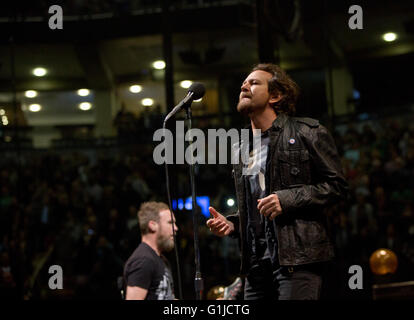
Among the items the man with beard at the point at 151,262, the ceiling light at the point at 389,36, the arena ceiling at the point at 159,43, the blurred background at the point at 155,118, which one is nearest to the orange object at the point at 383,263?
the blurred background at the point at 155,118

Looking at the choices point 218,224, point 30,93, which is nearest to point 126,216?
point 218,224

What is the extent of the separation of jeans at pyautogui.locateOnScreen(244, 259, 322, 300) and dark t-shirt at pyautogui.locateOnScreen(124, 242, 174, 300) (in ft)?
3.74

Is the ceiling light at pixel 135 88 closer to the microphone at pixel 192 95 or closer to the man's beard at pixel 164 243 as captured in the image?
the man's beard at pixel 164 243

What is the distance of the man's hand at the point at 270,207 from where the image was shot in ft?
8.78

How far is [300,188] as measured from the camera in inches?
111

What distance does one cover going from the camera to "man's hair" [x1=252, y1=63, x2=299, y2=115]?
3.12m

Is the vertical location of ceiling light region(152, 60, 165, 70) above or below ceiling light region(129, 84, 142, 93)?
above

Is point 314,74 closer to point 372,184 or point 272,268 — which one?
point 372,184

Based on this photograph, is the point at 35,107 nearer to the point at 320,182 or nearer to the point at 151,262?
the point at 151,262

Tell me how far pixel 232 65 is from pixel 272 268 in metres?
14.1

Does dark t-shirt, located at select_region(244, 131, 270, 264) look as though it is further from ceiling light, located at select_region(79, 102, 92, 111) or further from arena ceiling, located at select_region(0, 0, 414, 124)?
ceiling light, located at select_region(79, 102, 92, 111)

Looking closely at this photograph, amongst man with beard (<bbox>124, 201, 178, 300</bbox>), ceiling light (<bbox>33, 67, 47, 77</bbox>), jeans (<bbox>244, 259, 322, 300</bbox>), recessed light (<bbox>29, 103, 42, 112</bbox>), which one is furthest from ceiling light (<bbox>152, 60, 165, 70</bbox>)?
jeans (<bbox>244, 259, 322, 300</bbox>)

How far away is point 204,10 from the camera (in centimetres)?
1445
